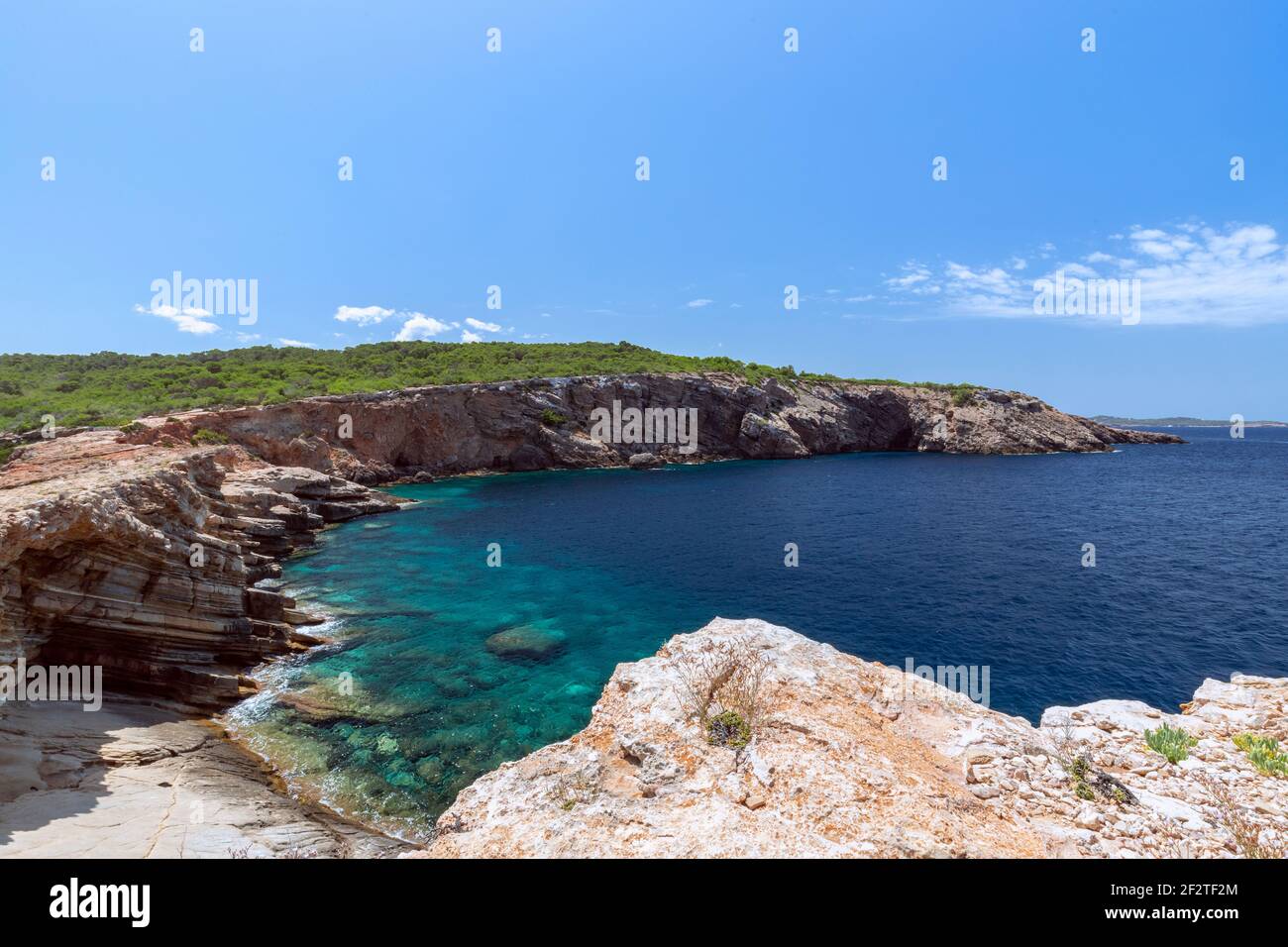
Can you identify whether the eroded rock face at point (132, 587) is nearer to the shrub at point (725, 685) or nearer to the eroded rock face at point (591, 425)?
the shrub at point (725, 685)

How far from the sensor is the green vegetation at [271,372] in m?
53.8

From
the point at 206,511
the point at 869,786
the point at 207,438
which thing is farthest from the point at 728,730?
the point at 207,438

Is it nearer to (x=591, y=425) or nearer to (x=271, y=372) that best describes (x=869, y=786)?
(x=591, y=425)

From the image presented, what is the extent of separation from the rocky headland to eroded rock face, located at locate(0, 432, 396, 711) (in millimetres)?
48

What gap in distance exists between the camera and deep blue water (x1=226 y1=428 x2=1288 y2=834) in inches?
691

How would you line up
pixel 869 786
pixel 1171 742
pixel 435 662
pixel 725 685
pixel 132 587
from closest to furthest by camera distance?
pixel 869 786
pixel 1171 742
pixel 725 685
pixel 132 587
pixel 435 662

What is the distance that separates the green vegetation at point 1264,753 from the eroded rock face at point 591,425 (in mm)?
56322

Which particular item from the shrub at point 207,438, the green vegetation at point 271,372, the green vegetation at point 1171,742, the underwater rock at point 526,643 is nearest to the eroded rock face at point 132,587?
Answer: the underwater rock at point 526,643

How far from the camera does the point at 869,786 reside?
7.79 meters

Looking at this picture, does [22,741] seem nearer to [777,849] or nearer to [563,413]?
[777,849]

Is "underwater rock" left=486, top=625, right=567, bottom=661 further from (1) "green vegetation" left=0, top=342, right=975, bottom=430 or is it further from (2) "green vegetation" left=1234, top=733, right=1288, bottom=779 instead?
(1) "green vegetation" left=0, top=342, right=975, bottom=430

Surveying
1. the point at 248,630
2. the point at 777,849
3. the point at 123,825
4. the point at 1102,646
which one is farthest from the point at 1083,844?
Answer: the point at 248,630

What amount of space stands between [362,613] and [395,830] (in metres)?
15.6

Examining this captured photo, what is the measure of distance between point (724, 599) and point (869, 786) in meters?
21.7
